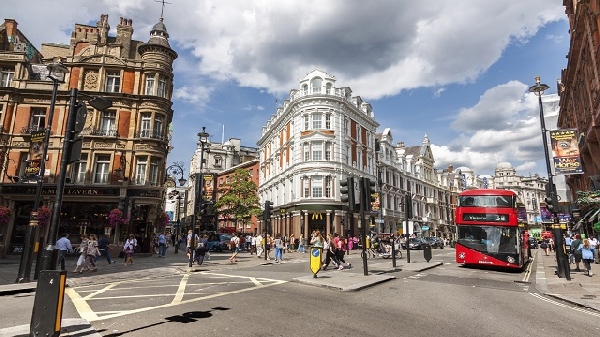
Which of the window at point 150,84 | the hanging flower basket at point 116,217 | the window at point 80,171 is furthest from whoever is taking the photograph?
the window at point 150,84

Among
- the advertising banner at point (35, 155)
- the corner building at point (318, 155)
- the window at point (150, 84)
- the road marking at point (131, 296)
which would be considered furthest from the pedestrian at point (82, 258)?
the corner building at point (318, 155)

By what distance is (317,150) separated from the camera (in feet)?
126

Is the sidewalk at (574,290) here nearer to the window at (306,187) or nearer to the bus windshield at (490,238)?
the bus windshield at (490,238)

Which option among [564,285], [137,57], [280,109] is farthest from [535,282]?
[280,109]

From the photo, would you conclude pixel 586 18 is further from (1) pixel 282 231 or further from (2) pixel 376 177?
(1) pixel 282 231

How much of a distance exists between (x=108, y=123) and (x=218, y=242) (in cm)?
1383

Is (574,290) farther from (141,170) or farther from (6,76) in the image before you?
(6,76)

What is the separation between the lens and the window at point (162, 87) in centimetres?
2719

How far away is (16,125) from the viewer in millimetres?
25047

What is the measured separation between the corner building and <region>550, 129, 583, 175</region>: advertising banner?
71.2 ft

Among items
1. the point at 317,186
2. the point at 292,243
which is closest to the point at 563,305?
the point at 292,243

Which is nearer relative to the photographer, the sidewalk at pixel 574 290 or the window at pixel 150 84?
the sidewalk at pixel 574 290

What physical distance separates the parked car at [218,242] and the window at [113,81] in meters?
15.0

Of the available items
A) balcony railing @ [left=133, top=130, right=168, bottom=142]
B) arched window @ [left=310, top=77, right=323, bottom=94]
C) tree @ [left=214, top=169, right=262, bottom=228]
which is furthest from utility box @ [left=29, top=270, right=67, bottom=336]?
arched window @ [left=310, top=77, right=323, bottom=94]
